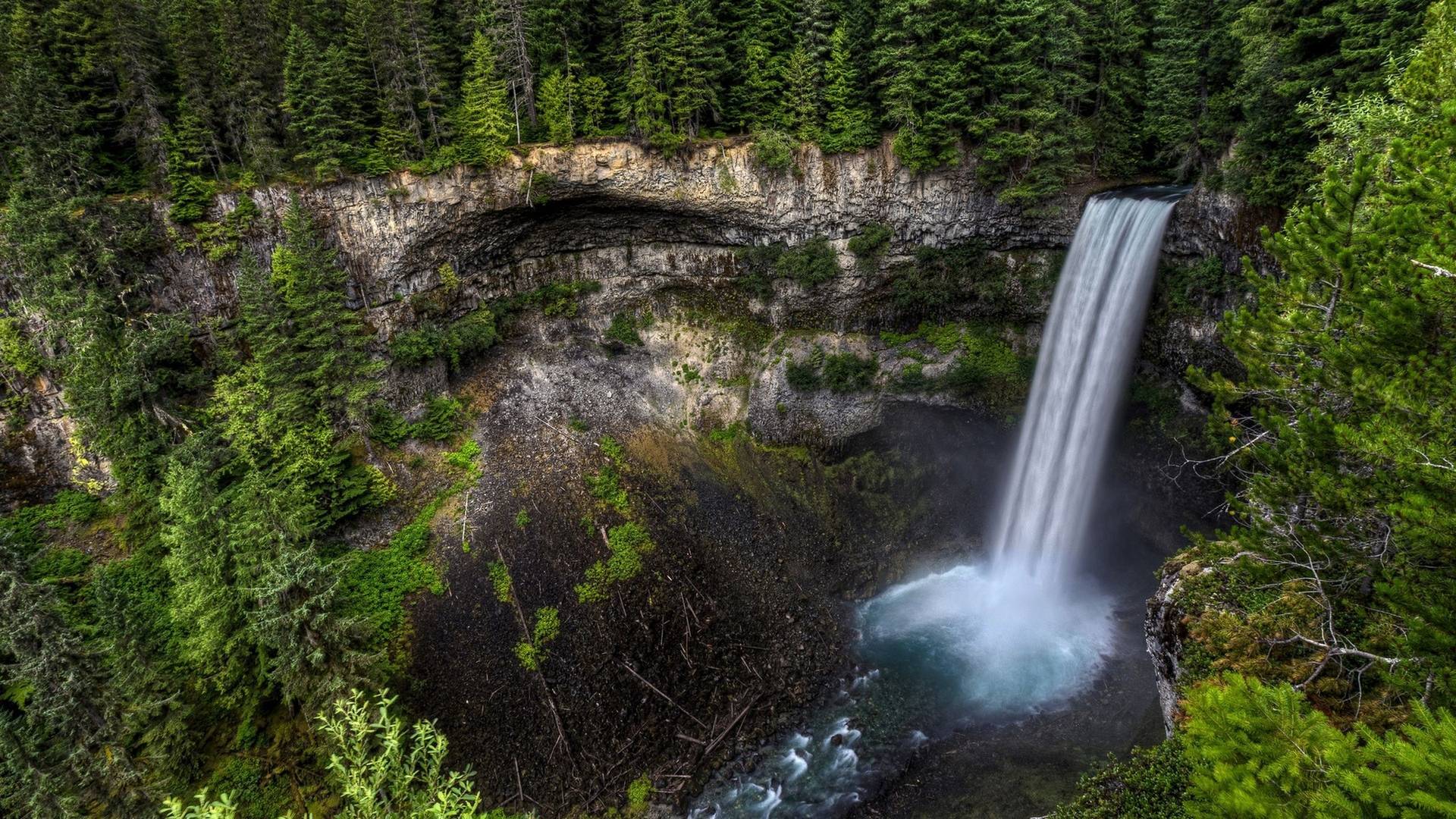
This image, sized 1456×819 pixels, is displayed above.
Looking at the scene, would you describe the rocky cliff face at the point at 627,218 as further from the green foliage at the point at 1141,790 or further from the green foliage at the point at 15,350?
the green foliage at the point at 1141,790

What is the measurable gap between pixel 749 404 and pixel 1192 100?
22.0m

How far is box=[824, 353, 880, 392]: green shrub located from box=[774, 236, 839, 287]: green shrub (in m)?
4.15

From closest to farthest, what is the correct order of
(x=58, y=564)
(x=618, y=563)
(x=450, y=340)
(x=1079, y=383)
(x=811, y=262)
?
(x=58, y=564), (x=618, y=563), (x=1079, y=383), (x=450, y=340), (x=811, y=262)

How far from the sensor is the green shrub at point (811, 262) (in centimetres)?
2825

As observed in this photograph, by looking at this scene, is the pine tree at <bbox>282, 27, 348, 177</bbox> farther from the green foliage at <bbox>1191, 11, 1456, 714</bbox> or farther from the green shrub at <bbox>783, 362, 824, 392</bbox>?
the green foliage at <bbox>1191, 11, 1456, 714</bbox>

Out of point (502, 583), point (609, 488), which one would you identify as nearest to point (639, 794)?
point (502, 583)

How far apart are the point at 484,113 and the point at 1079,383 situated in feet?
91.9

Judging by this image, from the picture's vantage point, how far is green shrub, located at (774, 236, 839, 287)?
2825 centimetres

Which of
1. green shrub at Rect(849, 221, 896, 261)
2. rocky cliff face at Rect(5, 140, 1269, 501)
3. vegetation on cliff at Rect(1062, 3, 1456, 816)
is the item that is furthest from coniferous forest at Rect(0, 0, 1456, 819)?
green shrub at Rect(849, 221, 896, 261)

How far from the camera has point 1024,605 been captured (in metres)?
23.5

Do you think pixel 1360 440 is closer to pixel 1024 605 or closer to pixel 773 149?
pixel 1024 605

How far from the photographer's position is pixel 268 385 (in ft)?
71.2

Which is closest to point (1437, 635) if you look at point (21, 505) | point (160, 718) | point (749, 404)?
point (749, 404)

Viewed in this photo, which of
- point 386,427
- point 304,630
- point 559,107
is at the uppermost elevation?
point 559,107
